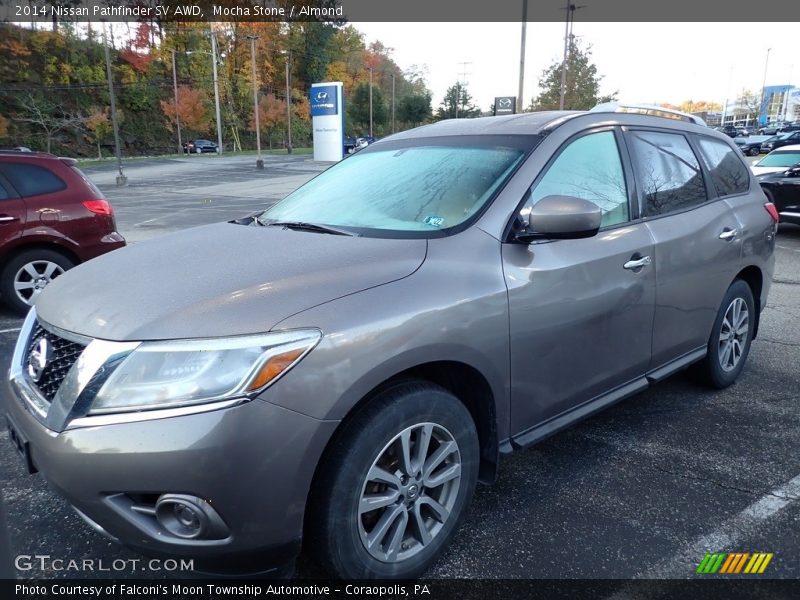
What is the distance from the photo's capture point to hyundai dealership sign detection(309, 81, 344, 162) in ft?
128

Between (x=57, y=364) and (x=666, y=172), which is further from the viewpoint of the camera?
(x=666, y=172)

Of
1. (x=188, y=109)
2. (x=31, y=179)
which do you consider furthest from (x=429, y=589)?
(x=188, y=109)

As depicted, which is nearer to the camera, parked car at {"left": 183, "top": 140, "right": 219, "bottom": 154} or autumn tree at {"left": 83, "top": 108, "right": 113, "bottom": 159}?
autumn tree at {"left": 83, "top": 108, "right": 113, "bottom": 159}

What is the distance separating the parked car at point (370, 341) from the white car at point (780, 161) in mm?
10082

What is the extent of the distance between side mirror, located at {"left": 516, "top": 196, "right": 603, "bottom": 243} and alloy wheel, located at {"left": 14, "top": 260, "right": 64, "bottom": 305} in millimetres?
5388

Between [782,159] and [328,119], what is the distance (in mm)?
31558

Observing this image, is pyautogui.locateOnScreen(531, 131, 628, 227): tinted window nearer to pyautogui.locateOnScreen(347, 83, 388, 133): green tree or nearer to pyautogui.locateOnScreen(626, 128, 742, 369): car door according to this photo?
pyautogui.locateOnScreen(626, 128, 742, 369): car door

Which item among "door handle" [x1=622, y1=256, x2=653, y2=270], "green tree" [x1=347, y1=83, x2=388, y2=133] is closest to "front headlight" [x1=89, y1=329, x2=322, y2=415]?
"door handle" [x1=622, y1=256, x2=653, y2=270]

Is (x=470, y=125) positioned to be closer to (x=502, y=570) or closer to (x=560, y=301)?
(x=560, y=301)

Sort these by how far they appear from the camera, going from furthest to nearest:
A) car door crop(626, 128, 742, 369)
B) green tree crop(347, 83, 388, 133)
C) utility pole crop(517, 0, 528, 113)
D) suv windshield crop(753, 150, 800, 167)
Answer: green tree crop(347, 83, 388, 133), utility pole crop(517, 0, 528, 113), suv windshield crop(753, 150, 800, 167), car door crop(626, 128, 742, 369)

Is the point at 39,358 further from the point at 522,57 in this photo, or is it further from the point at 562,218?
the point at 522,57

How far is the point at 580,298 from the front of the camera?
109 inches

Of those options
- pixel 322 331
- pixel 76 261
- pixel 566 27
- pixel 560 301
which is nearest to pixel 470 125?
pixel 560 301

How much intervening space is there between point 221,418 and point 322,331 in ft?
Result: 1.29
